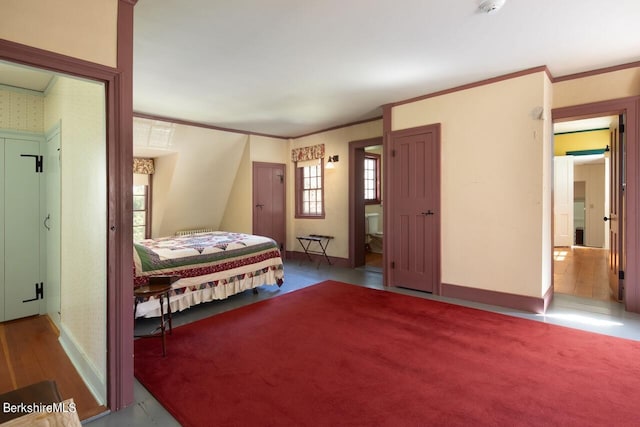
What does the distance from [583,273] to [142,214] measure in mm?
7623

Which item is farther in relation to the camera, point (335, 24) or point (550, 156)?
point (550, 156)

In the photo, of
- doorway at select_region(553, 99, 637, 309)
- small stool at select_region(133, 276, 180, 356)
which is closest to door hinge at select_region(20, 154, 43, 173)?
small stool at select_region(133, 276, 180, 356)

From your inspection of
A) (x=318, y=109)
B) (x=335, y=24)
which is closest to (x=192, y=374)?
(x=335, y=24)

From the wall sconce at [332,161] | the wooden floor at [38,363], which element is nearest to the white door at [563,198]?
the wall sconce at [332,161]

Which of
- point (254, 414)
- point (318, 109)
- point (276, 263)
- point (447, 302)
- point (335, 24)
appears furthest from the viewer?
point (318, 109)

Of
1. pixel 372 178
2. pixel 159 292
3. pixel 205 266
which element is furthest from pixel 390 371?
pixel 372 178

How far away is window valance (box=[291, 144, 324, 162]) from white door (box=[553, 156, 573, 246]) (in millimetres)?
5338

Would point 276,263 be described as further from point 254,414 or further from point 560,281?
point 560,281

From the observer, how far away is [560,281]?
4.70 metres

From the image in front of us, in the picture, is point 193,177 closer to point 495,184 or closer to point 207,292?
point 207,292

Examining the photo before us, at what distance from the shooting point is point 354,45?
284cm

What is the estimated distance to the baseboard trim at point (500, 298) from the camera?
3.48 metres

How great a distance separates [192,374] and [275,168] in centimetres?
483

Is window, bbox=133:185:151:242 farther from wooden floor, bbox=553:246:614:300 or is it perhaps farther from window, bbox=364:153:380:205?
wooden floor, bbox=553:246:614:300
